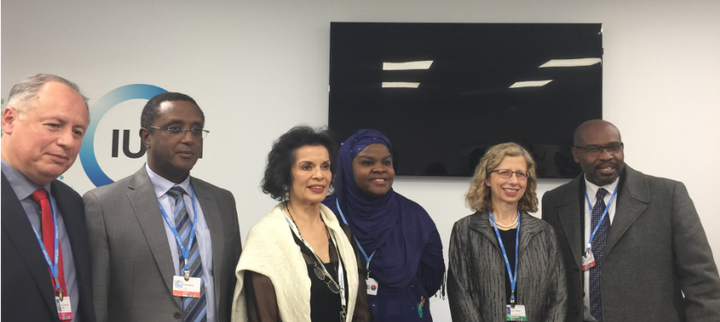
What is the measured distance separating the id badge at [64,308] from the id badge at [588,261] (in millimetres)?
2454

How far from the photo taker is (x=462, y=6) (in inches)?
170

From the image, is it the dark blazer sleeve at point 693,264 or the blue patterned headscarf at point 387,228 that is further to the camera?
the blue patterned headscarf at point 387,228

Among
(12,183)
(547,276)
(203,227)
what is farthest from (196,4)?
(547,276)

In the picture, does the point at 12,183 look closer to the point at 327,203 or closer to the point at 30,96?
the point at 30,96

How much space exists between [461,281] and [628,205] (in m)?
1.04

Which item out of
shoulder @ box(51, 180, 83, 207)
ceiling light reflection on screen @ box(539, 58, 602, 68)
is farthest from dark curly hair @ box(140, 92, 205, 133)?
ceiling light reflection on screen @ box(539, 58, 602, 68)

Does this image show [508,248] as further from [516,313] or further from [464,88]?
[464,88]

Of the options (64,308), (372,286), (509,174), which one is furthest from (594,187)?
(64,308)

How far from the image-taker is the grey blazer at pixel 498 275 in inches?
96.1

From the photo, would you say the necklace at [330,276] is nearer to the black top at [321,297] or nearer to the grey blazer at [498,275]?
the black top at [321,297]

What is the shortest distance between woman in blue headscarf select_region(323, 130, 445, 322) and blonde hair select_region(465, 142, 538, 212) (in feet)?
1.03

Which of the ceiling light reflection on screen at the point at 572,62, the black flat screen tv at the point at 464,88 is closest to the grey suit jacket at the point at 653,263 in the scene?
the black flat screen tv at the point at 464,88

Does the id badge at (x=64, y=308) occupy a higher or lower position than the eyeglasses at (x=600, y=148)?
lower

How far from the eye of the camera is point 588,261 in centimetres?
261
